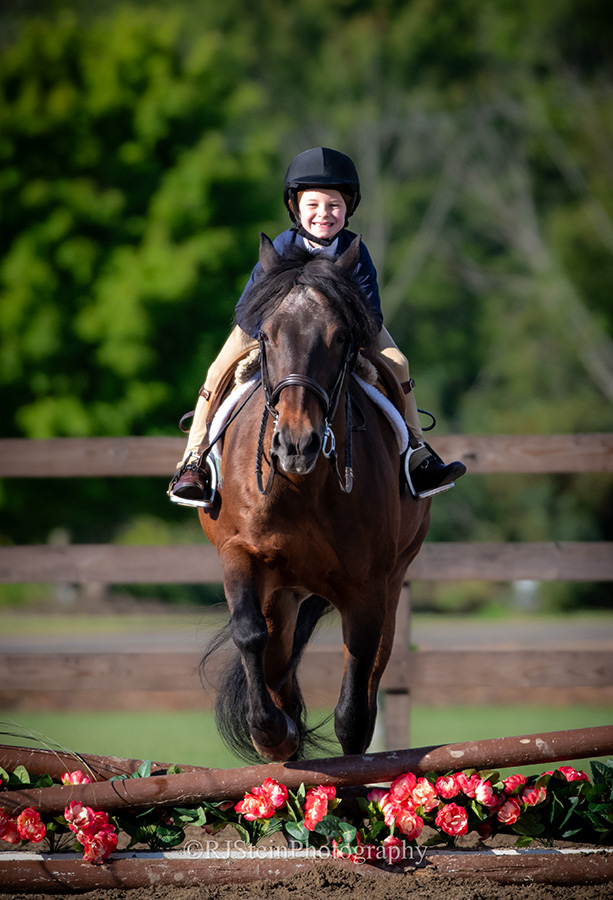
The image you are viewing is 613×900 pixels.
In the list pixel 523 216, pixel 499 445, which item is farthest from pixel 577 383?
pixel 499 445

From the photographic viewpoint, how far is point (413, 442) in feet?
14.5

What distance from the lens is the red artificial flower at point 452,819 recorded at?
332 cm

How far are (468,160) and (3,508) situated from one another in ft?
49.5

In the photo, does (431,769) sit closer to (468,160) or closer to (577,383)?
(577,383)

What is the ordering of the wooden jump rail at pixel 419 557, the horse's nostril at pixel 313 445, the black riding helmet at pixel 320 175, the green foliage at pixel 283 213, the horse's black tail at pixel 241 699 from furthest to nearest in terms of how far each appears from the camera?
the green foliage at pixel 283 213 → the wooden jump rail at pixel 419 557 → the horse's black tail at pixel 241 699 → the black riding helmet at pixel 320 175 → the horse's nostril at pixel 313 445

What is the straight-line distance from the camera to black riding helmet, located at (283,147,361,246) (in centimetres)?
401

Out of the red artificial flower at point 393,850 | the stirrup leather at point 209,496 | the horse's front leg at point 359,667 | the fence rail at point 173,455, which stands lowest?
the red artificial flower at point 393,850

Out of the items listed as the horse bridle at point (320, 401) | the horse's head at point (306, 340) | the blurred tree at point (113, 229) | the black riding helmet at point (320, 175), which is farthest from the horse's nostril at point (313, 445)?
the blurred tree at point (113, 229)

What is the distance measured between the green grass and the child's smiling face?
3.63m

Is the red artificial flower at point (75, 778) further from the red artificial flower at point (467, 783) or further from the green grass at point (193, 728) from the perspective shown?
the green grass at point (193, 728)

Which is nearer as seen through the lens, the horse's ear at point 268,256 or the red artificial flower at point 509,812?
the red artificial flower at point 509,812

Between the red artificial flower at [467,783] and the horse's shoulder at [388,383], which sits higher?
the horse's shoulder at [388,383]

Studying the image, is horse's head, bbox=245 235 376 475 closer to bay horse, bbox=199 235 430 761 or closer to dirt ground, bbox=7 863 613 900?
bay horse, bbox=199 235 430 761

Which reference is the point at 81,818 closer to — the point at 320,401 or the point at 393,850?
the point at 393,850
